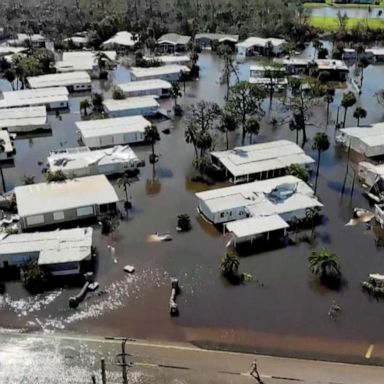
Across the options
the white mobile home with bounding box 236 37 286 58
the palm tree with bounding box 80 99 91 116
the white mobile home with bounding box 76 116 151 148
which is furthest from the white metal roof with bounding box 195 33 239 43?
the white mobile home with bounding box 76 116 151 148

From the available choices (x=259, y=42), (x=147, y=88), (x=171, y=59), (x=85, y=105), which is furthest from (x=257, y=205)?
(x=259, y=42)

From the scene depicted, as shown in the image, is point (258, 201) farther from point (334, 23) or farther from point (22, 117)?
point (334, 23)

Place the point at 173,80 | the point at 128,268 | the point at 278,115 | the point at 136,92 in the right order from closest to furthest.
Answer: the point at 128,268 → the point at 278,115 → the point at 136,92 → the point at 173,80

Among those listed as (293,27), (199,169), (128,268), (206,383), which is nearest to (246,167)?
(199,169)

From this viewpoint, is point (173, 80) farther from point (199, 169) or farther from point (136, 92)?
point (199, 169)

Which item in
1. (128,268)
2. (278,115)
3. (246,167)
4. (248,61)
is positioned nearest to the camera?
(128,268)

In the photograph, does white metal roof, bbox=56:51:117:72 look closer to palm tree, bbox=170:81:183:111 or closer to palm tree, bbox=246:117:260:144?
palm tree, bbox=170:81:183:111

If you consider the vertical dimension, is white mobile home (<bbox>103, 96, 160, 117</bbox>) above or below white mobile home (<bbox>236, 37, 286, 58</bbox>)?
below
